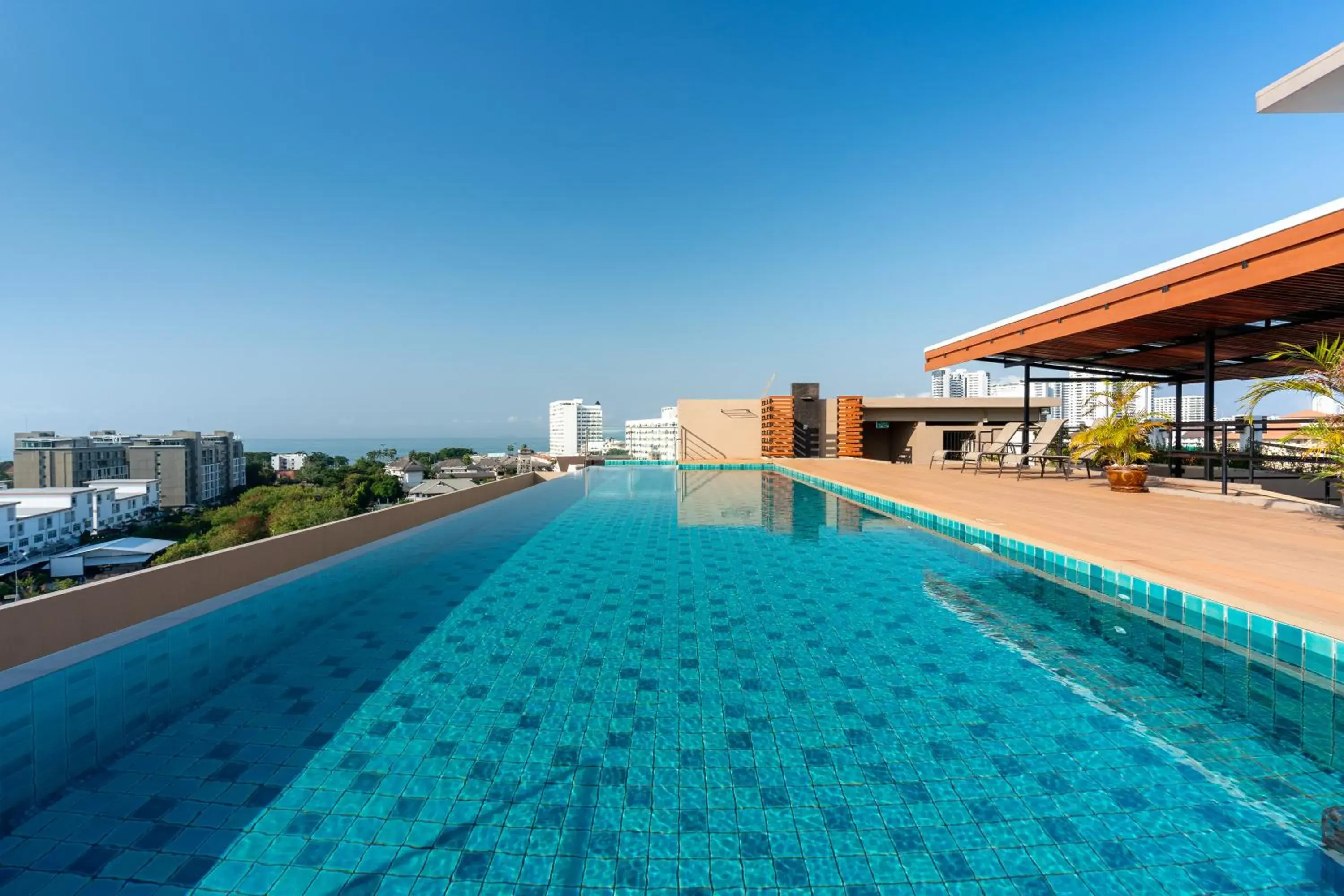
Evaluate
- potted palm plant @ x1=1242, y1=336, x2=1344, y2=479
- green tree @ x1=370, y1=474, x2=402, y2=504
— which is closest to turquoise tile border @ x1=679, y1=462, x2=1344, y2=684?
potted palm plant @ x1=1242, y1=336, x2=1344, y2=479

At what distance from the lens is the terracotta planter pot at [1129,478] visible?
6.98m

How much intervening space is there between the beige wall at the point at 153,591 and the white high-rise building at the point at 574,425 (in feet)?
380

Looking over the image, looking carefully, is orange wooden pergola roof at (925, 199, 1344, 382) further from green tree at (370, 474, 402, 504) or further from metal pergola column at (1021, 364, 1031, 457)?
green tree at (370, 474, 402, 504)

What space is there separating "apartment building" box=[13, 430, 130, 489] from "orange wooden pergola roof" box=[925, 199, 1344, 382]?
65.5 metres

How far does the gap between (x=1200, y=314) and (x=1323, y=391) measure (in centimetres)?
188

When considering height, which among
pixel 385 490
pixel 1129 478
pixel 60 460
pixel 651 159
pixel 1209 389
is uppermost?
pixel 651 159

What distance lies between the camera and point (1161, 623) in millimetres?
2982

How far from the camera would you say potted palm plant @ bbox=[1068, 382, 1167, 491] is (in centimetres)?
697

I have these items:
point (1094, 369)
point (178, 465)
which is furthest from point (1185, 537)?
point (178, 465)

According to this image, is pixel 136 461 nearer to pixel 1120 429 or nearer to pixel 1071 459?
pixel 1071 459

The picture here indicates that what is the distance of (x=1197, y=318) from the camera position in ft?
20.4

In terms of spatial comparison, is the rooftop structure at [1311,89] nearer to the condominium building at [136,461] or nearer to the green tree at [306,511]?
the green tree at [306,511]

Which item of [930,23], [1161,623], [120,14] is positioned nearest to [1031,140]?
[930,23]

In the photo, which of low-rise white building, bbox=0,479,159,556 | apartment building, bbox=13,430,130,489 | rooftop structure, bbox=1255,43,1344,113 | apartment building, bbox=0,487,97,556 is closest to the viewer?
rooftop structure, bbox=1255,43,1344,113
